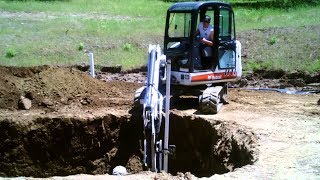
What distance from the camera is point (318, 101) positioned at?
1292cm

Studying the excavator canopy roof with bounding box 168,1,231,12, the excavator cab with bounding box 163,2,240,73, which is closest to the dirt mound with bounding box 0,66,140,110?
the excavator cab with bounding box 163,2,240,73

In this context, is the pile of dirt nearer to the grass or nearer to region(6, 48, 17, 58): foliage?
the grass

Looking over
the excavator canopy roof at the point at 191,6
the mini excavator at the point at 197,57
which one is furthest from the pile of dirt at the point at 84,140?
the excavator canopy roof at the point at 191,6

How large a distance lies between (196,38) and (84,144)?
161 inches

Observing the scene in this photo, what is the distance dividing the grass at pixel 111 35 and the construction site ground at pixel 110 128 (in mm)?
4750

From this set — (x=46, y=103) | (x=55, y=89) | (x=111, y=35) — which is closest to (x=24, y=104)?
(x=46, y=103)

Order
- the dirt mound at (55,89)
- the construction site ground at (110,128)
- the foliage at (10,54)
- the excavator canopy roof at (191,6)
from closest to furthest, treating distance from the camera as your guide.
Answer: the construction site ground at (110,128), the excavator canopy roof at (191,6), the dirt mound at (55,89), the foliage at (10,54)

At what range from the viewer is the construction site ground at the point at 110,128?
1051 centimetres

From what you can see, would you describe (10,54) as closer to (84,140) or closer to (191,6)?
(84,140)

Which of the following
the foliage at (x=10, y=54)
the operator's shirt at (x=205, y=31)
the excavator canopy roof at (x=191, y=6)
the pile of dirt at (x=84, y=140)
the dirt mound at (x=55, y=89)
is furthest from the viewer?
the foliage at (x=10, y=54)

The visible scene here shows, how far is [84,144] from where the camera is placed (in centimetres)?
1250

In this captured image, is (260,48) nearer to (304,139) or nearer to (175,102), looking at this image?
(175,102)

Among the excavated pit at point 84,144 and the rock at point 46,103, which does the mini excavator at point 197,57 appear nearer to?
the excavated pit at point 84,144

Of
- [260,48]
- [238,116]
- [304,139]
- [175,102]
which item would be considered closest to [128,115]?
[175,102]
